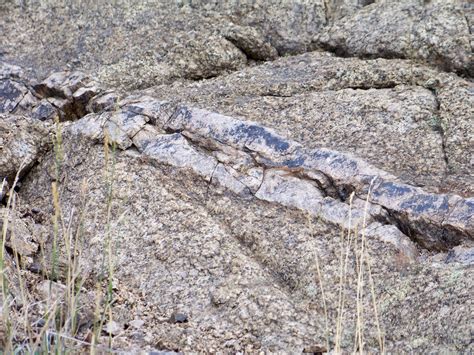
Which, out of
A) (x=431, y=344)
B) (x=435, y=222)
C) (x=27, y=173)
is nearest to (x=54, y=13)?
(x=27, y=173)

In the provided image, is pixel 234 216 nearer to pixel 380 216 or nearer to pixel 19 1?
pixel 380 216

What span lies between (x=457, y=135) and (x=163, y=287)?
2.05m

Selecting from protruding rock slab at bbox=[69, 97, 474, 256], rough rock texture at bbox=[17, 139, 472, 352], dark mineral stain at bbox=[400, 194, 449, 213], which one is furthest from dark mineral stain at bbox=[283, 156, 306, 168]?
dark mineral stain at bbox=[400, 194, 449, 213]

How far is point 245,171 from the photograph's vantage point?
490 cm

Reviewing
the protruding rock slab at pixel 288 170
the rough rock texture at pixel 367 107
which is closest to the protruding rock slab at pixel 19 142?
the protruding rock slab at pixel 288 170

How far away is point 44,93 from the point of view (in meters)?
6.07

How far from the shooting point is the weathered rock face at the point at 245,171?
3.97m

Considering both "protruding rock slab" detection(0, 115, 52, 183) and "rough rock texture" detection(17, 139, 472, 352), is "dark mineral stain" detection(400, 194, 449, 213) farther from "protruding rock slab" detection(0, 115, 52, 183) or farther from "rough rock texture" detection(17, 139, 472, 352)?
"protruding rock slab" detection(0, 115, 52, 183)

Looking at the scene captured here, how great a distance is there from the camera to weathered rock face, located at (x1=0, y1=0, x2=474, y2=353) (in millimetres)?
3971

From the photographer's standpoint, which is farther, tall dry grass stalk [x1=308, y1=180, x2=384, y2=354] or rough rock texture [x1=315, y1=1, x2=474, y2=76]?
rough rock texture [x1=315, y1=1, x2=474, y2=76]

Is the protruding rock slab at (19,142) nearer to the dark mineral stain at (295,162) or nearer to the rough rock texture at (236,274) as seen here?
the rough rock texture at (236,274)

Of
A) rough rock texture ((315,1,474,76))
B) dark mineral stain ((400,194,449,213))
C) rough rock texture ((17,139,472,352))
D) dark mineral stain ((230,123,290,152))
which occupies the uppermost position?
rough rock texture ((315,1,474,76))

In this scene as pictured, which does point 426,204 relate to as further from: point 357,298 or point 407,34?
point 407,34

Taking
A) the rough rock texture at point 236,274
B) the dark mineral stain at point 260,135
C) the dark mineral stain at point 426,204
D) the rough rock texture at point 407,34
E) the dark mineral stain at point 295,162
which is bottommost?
the rough rock texture at point 236,274
